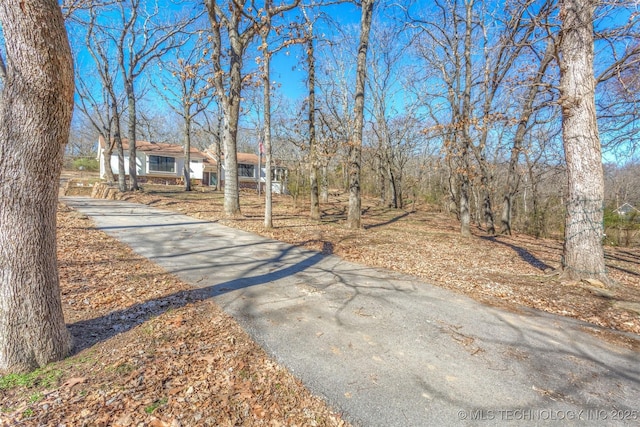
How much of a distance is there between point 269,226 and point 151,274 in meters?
4.21

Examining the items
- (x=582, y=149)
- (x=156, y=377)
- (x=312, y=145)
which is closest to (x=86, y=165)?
(x=312, y=145)

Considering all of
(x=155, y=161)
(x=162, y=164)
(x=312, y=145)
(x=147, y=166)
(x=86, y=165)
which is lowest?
(x=312, y=145)

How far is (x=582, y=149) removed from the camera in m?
4.72

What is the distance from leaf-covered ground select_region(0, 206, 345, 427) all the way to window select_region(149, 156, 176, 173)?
30.6 metres

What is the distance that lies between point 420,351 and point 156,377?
2.30 meters

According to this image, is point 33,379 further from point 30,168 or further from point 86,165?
point 86,165

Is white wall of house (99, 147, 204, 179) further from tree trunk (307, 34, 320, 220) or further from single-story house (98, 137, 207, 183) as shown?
tree trunk (307, 34, 320, 220)

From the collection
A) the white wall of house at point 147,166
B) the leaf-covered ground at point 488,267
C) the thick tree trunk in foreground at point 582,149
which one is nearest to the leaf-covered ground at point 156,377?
the leaf-covered ground at point 488,267

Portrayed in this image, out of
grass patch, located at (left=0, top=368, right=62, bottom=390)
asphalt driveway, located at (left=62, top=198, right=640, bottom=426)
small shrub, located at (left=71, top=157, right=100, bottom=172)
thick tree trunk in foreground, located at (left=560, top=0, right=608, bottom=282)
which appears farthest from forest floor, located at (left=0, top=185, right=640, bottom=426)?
small shrub, located at (left=71, top=157, right=100, bottom=172)

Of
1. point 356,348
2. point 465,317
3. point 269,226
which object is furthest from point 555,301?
point 269,226

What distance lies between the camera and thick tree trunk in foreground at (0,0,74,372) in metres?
2.15

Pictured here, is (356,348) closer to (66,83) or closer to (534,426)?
(534,426)

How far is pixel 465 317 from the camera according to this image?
3627mm

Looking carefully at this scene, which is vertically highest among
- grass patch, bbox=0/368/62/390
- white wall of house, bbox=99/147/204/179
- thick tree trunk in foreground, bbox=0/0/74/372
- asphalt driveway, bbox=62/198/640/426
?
white wall of house, bbox=99/147/204/179
